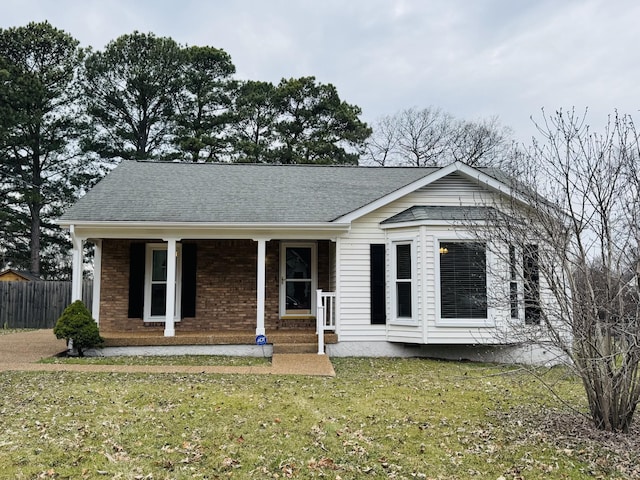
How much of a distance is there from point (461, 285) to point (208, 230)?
5.42 meters

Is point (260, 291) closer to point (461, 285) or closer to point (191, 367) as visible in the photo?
point (191, 367)

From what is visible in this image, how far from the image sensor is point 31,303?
18.5 meters

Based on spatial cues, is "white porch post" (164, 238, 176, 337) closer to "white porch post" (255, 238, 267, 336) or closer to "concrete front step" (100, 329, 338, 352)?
"concrete front step" (100, 329, 338, 352)

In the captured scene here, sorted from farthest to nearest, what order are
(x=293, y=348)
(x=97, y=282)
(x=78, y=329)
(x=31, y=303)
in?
(x=31, y=303)
(x=97, y=282)
(x=293, y=348)
(x=78, y=329)

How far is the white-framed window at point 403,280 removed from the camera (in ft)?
33.9

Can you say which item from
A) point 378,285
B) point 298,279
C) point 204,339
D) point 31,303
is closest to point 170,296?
point 204,339

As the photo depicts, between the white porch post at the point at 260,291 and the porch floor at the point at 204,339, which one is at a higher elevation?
the white porch post at the point at 260,291

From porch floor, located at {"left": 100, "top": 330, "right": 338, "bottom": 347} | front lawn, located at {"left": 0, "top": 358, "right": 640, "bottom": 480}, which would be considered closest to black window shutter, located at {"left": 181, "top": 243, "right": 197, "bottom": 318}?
porch floor, located at {"left": 100, "top": 330, "right": 338, "bottom": 347}

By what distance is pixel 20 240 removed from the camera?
25.7 meters

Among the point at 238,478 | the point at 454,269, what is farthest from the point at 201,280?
the point at 238,478

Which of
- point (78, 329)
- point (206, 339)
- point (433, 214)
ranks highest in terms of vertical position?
point (433, 214)

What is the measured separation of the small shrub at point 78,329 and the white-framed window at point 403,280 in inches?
242

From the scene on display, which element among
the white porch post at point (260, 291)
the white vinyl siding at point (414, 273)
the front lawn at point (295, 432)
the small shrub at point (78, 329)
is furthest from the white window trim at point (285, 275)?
the front lawn at point (295, 432)

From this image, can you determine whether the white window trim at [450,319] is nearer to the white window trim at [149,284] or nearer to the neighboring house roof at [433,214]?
the neighboring house roof at [433,214]
